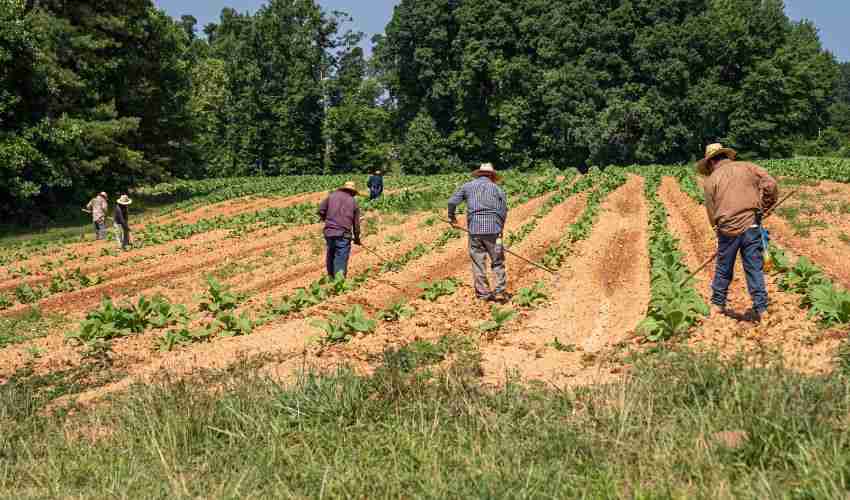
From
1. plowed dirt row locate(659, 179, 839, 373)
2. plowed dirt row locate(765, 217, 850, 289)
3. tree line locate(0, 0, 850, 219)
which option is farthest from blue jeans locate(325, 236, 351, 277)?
tree line locate(0, 0, 850, 219)

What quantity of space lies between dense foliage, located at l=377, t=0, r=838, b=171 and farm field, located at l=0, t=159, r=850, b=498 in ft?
122

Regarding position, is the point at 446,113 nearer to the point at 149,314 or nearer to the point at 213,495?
the point at 149,314

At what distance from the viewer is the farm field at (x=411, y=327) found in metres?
5.65

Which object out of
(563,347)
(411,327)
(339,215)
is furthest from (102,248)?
(563,347)

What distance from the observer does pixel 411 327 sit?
30.0ft

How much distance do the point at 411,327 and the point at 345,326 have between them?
3.08 ft

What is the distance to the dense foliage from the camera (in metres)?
57.2

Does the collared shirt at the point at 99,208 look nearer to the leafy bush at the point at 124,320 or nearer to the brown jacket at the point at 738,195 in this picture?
the leafy bush at the point at 124,320

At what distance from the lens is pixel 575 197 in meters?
28.5

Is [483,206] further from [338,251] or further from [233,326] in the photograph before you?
[233,326]

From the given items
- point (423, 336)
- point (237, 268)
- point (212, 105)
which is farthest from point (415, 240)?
point (212, 105)

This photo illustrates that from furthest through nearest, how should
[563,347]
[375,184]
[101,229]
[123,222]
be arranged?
[375,184] → [101,229] → [123,222] → [563,347]

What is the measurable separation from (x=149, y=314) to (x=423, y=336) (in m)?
4.47

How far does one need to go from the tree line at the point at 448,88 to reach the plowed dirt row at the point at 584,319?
78.9 feet
